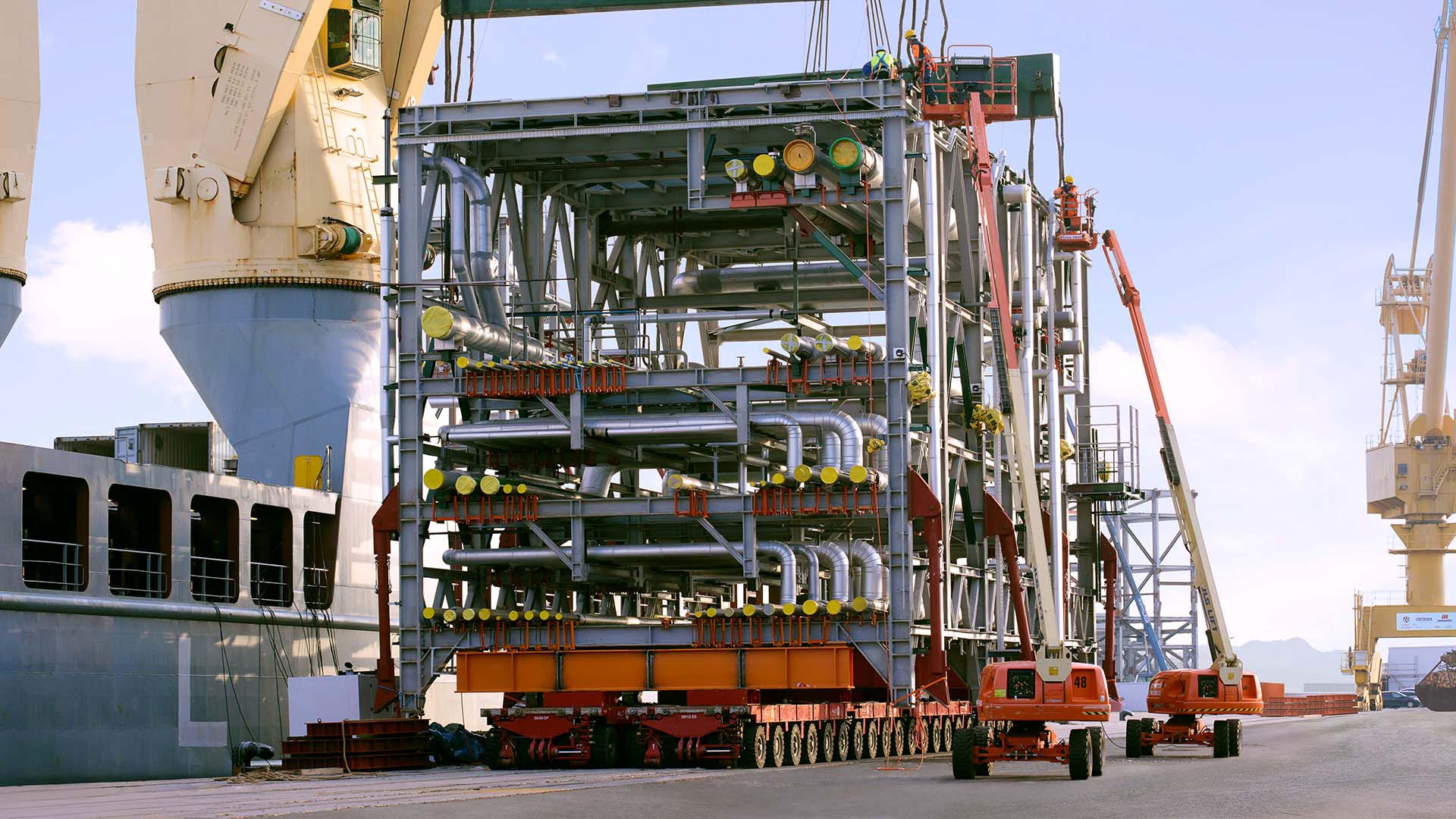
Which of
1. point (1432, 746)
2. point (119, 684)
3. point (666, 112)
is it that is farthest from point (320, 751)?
point (1432, 746)

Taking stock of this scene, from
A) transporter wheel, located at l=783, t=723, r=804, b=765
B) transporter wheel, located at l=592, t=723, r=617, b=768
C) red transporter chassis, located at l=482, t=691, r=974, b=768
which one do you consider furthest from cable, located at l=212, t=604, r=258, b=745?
transporter wheel, located at l=783, t=723, r=804, b=765

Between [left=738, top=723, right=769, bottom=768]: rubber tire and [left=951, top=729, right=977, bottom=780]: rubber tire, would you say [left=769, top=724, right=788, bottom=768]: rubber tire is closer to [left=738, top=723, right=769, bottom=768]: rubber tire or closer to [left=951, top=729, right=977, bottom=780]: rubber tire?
[left=738, top=723, right=769, bottom=768]: rubber tire

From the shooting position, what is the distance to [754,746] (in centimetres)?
2888

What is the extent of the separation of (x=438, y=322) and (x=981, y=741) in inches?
527

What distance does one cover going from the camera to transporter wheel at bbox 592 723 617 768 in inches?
1160

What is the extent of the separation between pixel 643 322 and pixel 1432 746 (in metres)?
18.0

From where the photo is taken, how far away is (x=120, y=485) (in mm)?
32812

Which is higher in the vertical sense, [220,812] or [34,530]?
[34,530]

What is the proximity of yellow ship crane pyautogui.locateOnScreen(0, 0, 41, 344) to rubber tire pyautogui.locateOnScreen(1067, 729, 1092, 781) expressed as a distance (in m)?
25.2

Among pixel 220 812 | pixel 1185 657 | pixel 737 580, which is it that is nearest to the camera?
pixel 220 812

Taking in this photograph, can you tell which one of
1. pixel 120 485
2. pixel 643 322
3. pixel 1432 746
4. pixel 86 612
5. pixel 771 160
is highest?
pixel 771 160

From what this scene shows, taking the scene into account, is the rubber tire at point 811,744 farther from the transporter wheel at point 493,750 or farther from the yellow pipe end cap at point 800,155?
the yellow pipe end cap at point 800,155

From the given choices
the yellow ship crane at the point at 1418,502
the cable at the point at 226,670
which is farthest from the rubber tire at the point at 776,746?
the yellow ship crane at the point at 1418,502

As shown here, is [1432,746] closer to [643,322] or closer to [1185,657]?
[643,322]
